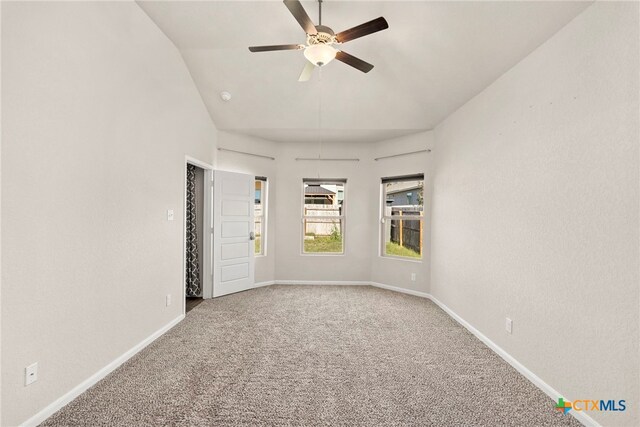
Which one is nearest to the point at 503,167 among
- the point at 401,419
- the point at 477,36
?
the point at 477,36

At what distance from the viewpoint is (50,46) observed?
72.7 inches

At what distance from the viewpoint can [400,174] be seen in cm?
500

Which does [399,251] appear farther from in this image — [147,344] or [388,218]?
[147,344]

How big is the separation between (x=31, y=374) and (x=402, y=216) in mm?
4588

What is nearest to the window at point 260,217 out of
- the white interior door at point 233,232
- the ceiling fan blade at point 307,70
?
the white interior door at point 233,232

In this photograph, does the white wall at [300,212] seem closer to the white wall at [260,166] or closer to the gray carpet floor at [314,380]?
the white wall at [260,166]

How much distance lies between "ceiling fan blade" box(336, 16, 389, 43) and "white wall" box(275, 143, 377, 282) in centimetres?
Result: 309

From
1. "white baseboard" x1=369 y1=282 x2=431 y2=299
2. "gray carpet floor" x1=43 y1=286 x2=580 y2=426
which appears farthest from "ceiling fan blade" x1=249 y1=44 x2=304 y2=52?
"white baseboard" x1=369 y1=282 x2=431 y2=299

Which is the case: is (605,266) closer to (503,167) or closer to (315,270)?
→ (503,167)

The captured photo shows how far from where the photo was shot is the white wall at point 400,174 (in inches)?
184

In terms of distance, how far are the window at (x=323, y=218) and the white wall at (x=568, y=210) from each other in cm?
268

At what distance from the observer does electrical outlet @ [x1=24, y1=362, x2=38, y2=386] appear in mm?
1737

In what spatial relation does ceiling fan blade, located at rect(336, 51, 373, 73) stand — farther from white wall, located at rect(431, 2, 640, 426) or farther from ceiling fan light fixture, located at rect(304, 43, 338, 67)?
white wall, located at rect(431, 2, 640, 426)

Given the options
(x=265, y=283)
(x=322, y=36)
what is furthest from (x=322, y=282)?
(x=322, y=36)
